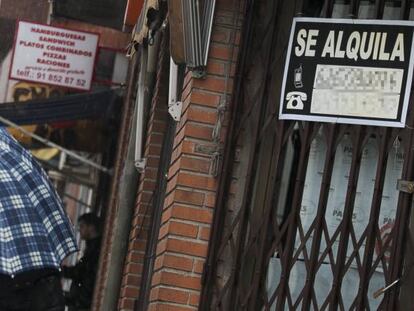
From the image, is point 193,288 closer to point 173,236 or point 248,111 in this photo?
point 173,236

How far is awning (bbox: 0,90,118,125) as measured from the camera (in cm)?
1167

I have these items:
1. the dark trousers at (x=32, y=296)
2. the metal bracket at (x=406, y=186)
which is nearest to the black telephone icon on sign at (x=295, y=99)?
the metal bracket at (x=406, y=186)

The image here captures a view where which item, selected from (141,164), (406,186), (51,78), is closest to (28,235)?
(141,164)

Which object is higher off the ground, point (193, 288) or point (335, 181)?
point (335, 181)

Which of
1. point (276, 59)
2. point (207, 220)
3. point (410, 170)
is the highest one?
point (276, 59)

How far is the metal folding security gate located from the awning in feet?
23.0

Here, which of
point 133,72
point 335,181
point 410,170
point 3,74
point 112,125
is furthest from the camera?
point 3,74

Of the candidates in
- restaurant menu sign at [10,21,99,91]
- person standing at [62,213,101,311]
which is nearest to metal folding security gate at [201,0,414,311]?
person standing at [62,213,101,311]

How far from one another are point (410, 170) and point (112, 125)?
356 inches

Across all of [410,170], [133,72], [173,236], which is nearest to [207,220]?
[173,236]

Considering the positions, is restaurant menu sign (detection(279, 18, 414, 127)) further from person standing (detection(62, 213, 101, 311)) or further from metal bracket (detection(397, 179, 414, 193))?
person standing (detection(62, 213, 101, 311))

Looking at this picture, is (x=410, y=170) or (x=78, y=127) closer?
(x=410, y=170)

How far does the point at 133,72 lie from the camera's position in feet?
30.2

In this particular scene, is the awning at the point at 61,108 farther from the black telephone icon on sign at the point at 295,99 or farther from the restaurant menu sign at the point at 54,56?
the black telephone icon on sign at the point at 295,99
